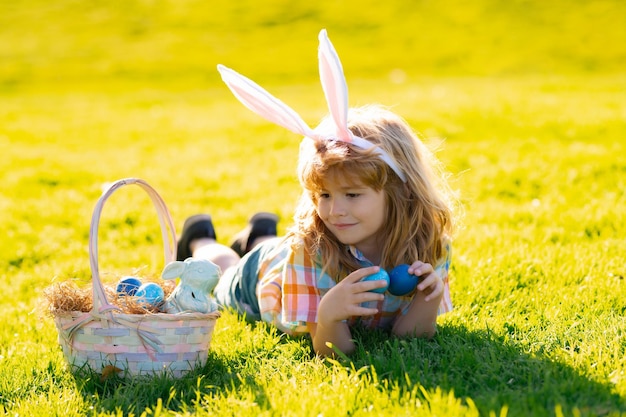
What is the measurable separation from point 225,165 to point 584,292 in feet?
16.7

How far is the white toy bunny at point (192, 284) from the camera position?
2.98 m

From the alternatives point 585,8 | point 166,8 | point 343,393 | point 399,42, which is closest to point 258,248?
point 343,393

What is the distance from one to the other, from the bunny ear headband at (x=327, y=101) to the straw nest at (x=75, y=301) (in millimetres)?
901

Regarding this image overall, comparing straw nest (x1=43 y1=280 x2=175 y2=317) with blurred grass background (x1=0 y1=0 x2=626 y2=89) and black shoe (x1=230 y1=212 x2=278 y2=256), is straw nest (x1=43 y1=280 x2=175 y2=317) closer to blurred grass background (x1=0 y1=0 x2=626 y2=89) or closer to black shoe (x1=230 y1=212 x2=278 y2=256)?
black shoe (x1=230 y1=212 x2=278 y2=256)

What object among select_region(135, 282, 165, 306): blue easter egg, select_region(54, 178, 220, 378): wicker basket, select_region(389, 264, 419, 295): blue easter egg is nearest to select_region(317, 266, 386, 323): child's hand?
select_region(389, 264, 419, 295): blue easter egg

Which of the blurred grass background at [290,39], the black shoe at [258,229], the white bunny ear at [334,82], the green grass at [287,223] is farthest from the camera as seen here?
the blurred grass background at [290,39]

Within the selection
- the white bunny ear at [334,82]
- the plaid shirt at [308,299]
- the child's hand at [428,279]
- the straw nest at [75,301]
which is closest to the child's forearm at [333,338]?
the plaid shirt at [308,299]

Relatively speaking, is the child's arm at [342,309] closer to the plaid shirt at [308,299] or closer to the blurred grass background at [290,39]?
the plaid shirt at [308,299]

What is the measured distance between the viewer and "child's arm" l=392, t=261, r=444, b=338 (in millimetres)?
3072

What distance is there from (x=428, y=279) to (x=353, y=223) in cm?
37

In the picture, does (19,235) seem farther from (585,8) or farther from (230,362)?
(585,8)

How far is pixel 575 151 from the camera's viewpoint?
23.2 ft

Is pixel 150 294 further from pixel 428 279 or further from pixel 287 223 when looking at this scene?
pixel 287 223

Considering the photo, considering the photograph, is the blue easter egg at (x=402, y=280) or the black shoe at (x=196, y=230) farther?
the black shoe at (x=196, y=230)
